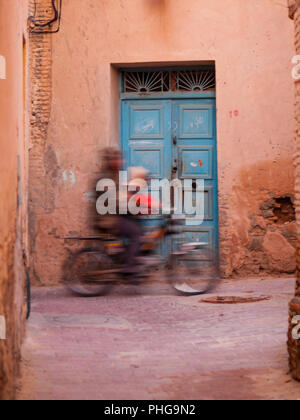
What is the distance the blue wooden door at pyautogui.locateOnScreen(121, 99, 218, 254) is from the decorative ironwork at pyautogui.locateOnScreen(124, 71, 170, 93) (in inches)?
7.4

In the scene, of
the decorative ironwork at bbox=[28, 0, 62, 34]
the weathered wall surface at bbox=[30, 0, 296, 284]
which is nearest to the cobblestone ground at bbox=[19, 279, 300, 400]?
the weathered wall surface at bbox=[30, 0, 296, 284]

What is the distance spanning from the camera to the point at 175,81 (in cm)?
941

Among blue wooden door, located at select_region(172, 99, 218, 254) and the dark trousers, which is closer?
the dark trousers

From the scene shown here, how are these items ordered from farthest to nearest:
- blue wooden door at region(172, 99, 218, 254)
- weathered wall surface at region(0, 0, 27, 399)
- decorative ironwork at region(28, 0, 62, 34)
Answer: blue wooden door at region(172, 99, 218, 254)
decorative ironwork at region(28, 0, 62, 34)
weathered wall surface at region(0, 0, 27, 399)

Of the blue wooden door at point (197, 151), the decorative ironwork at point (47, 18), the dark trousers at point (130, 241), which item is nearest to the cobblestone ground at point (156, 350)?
the dark trousers at point (130, 241)

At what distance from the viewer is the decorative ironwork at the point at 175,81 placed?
938cm

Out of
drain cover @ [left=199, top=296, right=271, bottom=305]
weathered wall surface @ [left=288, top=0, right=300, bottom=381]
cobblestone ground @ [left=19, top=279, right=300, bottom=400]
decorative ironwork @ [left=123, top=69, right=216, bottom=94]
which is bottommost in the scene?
cobblestone ground @ [left=19, top=279, right=300, bottom=400]

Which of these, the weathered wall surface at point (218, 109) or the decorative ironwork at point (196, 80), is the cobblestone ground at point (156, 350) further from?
the decorative ironwork at point (196, 80)

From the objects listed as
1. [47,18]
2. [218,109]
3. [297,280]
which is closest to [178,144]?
[218,109]

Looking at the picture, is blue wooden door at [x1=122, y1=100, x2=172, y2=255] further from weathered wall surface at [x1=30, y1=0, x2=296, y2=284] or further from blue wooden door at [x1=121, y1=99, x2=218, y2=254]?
weathered wall surface at [x1=30, y1=0, x2=296, y2=284]

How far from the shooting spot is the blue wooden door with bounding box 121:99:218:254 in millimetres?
9367

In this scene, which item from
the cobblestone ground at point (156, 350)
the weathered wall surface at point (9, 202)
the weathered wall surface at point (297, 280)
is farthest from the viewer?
the weathered wall surface at point (297, 280)

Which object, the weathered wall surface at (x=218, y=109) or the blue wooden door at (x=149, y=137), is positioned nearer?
the weathered wall surface at (x=218, y=109)

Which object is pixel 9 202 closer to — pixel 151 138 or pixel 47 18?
pixel 151 138
